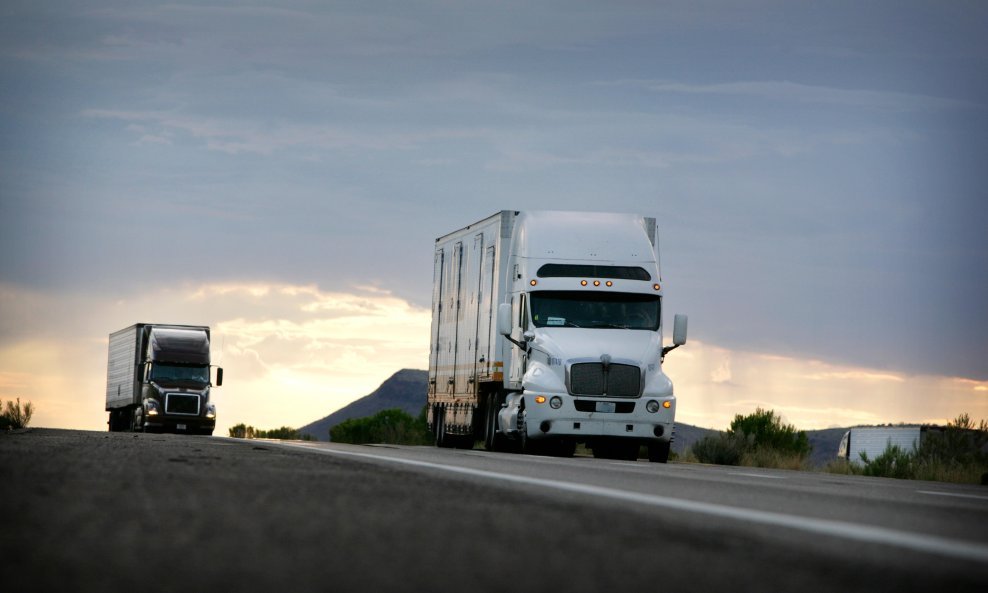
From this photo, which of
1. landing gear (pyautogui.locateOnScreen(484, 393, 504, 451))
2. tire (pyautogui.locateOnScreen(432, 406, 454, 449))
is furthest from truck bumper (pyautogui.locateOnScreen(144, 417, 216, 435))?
landing gear (pyautogui.locateOnScreen(484, 393, 504, 451))

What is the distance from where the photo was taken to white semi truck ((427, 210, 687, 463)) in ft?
83.1

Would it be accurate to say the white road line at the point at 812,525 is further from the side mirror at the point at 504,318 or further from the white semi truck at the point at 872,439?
the white semi truck at the point at 872,439

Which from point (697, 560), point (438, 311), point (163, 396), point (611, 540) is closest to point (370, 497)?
point (611, 540)

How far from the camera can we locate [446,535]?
6277 mm

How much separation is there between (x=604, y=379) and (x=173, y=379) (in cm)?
2420

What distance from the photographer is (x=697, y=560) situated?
222 inches

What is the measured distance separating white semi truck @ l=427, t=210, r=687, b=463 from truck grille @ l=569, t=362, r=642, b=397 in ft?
0.06

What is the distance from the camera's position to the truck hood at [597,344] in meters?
25.3

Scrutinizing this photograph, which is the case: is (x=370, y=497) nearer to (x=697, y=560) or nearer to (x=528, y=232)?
(x=697, y=560)

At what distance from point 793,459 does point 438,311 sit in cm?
955

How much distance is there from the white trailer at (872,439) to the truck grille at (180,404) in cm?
2057

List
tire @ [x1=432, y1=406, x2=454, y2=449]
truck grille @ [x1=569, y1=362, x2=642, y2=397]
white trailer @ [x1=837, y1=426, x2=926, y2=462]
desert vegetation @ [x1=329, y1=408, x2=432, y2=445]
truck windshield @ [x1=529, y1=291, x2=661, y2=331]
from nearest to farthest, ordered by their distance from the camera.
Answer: truck grille @ [x1=569, y1=362, x2=642, y2=397], truck windshield @ [x1=529, y1=291, x2=661, y2=331], tire @ [x1=432, y1=406, x2=454, y2=449], white trailer @ [x1=837, y1=426, x2=926, y2=462], desert vegetation @ [x1=329, y1=408, x2=432, y2=445]

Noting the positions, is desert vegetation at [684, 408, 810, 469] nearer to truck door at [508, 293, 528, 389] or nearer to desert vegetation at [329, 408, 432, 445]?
truck door at [508, 293, 528, 389]

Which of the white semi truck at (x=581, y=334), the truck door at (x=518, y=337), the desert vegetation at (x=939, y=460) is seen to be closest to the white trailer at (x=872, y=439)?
the desert vegetation at (x=939, y=460)
